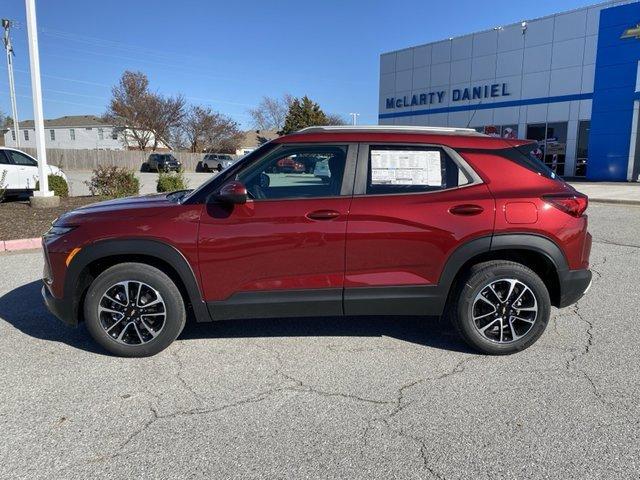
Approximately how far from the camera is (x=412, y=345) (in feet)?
13.1

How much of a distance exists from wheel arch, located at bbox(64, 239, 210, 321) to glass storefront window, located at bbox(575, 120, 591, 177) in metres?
28.6

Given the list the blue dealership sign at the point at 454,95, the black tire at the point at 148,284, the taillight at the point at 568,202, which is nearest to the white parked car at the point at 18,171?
the black tire at the point at 148,284

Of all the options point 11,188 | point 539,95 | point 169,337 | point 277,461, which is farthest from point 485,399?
point 539,95

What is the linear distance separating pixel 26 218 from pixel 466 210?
33.1ft

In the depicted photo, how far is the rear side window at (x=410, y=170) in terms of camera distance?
364 cm

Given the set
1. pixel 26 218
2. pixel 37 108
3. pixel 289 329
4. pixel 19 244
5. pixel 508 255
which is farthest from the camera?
pixel 37 108

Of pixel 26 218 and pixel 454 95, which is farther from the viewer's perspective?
pixel 454 95

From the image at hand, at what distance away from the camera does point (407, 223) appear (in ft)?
11.6

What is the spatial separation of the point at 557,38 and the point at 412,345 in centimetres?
2933

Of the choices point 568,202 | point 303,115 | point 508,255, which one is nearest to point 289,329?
point 508,255

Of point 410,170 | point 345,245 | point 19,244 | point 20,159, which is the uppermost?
point 20,159

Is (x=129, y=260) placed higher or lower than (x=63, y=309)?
higher

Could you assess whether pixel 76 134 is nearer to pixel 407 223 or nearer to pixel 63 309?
pixel 63 309

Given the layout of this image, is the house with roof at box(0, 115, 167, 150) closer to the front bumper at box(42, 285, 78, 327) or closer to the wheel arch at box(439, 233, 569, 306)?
the front bumper at box(42, 285, 78, 327)
